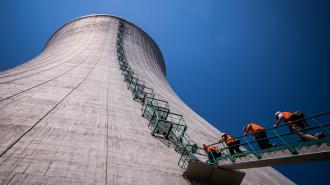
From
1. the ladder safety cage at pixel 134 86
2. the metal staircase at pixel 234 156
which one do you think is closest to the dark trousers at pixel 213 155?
the metal staircase at pixel 234 156

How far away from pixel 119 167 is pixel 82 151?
657 mm

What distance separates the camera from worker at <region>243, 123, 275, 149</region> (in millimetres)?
4410

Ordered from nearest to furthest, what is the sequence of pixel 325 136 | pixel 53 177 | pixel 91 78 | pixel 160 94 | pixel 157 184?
pixel 325 136
pixel 53 177
pixel 157 184
pixel 91 78
pixel 160 94

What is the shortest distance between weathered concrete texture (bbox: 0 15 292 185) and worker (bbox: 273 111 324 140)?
5.81 ft

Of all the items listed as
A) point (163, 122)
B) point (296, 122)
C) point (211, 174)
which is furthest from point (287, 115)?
point (163, 122)

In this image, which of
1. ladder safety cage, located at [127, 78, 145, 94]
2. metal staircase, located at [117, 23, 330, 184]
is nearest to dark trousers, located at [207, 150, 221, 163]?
metal staircase, located at [117, 23, 330, 184]

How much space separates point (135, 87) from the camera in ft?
30.2

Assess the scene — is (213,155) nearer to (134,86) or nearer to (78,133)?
(78,133)

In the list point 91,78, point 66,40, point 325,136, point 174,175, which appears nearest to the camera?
point 325,136

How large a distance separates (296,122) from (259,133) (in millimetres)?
671

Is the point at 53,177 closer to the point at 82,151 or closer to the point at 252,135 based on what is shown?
the point at 82,151

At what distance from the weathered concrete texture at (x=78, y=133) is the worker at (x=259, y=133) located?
133cm

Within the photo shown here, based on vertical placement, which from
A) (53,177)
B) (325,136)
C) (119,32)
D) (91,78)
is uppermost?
(119,32)

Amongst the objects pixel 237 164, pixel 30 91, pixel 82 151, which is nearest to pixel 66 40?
pixel 30 91
